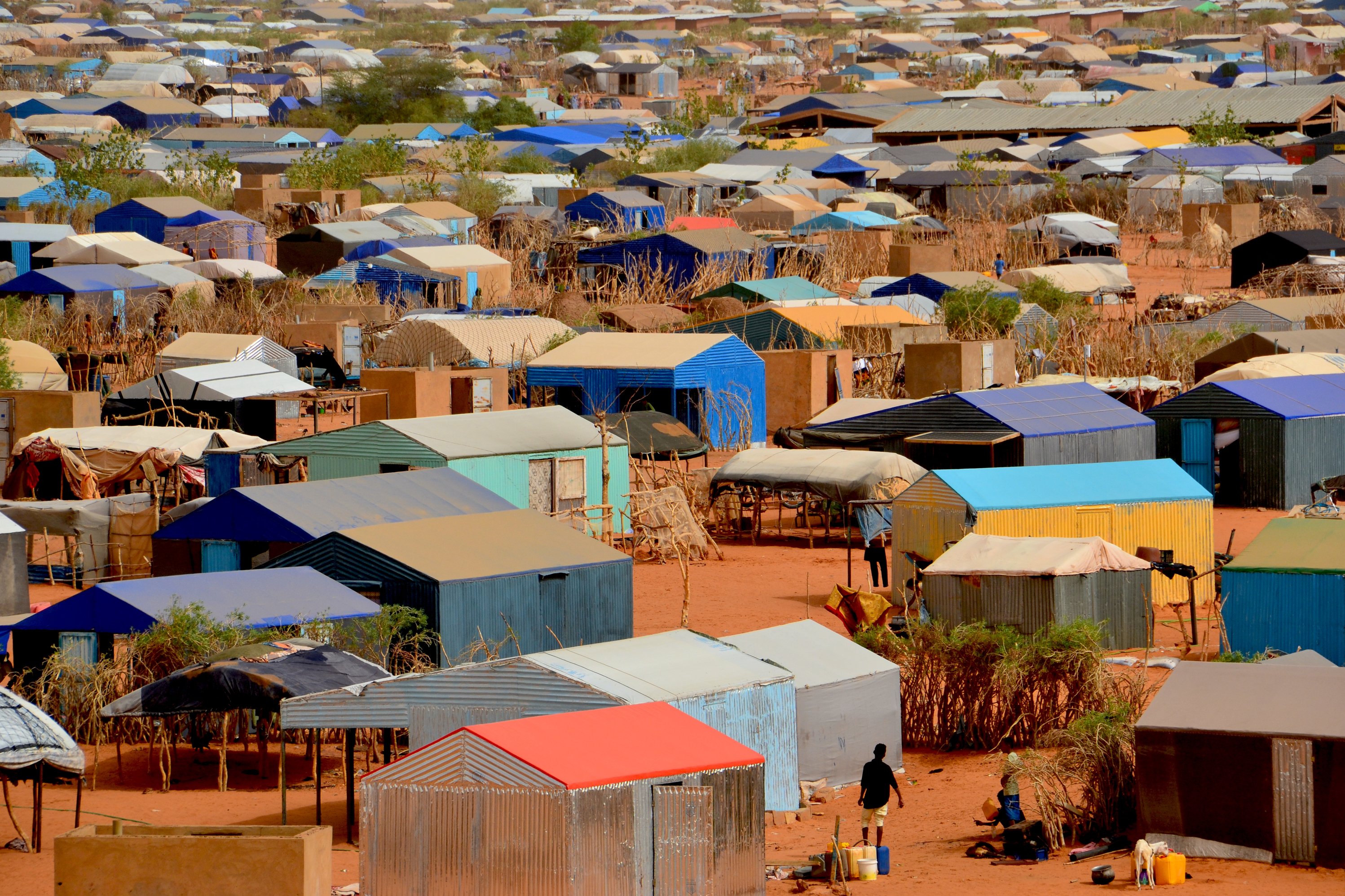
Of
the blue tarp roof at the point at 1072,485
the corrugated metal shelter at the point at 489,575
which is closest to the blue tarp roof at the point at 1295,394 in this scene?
the blue tarp roof at the point at 1072,485

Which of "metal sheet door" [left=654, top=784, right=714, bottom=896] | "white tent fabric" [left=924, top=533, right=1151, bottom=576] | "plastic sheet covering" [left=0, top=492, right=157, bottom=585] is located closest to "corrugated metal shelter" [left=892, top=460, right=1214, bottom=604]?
"white tent fabric" [left=924, top=533, right=1151, bottom=576]

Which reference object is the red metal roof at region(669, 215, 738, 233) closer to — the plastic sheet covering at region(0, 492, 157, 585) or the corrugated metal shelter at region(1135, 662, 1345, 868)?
the plastic sheet covering at region(0, 492, 157, 585)

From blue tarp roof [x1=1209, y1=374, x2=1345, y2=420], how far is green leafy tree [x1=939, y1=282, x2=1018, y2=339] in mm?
9278

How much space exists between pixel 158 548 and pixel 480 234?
3950 centimetres

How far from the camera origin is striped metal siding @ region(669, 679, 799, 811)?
16.5m

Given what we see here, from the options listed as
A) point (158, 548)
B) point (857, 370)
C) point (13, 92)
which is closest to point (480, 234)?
point (857, 370)

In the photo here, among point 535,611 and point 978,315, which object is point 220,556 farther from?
point 978,315

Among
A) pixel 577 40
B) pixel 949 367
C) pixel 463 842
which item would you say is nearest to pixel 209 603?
pixel 463 842

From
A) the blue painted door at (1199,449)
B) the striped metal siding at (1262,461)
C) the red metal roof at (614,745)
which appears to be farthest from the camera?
the blue painted door at (1199,449)

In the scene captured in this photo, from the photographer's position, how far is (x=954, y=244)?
59.6m

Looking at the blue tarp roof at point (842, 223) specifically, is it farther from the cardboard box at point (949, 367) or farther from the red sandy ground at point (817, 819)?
the red sandy ground at point (817, 819)

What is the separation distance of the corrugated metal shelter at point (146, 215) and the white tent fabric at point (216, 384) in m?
25.4

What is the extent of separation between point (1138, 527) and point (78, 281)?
30.4 metres

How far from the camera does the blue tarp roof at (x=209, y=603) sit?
63.2 feet
